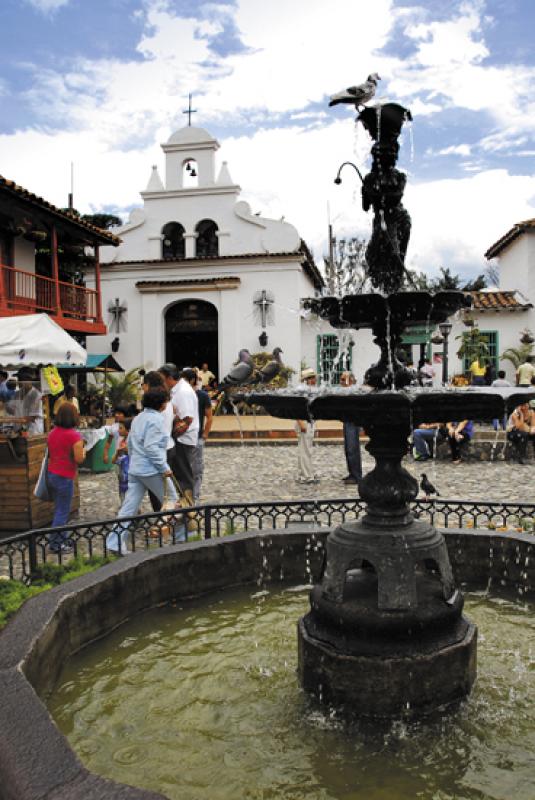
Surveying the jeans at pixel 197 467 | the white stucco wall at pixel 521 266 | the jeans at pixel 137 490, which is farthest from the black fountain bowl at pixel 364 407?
the white stucco wall at pixel 521 266

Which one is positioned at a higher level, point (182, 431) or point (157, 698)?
point (182, 431)

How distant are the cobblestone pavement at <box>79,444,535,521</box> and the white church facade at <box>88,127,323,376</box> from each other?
9746 mm

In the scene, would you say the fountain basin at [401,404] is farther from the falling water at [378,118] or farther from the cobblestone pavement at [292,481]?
the cobblestone pavement at [292,481]

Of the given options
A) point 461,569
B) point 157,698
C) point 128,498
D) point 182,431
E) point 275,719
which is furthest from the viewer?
point 182,431

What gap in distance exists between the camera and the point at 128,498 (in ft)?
20.5

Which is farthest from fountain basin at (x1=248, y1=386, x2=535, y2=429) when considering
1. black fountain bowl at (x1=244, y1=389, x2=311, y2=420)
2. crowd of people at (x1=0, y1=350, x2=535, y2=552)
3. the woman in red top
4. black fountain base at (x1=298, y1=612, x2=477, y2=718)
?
the woman in red top

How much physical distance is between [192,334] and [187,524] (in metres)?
20.5

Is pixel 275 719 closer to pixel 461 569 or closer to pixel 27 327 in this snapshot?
pixel 461 569

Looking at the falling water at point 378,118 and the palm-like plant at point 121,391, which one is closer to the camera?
the falling water at point 378,118

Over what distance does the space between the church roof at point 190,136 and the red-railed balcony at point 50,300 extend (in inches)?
273

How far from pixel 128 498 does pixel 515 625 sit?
356 centimetres

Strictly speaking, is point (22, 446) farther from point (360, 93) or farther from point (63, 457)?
point (360, 93)

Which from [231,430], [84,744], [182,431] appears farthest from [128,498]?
[231,430]

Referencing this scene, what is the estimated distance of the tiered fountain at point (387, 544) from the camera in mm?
3223
